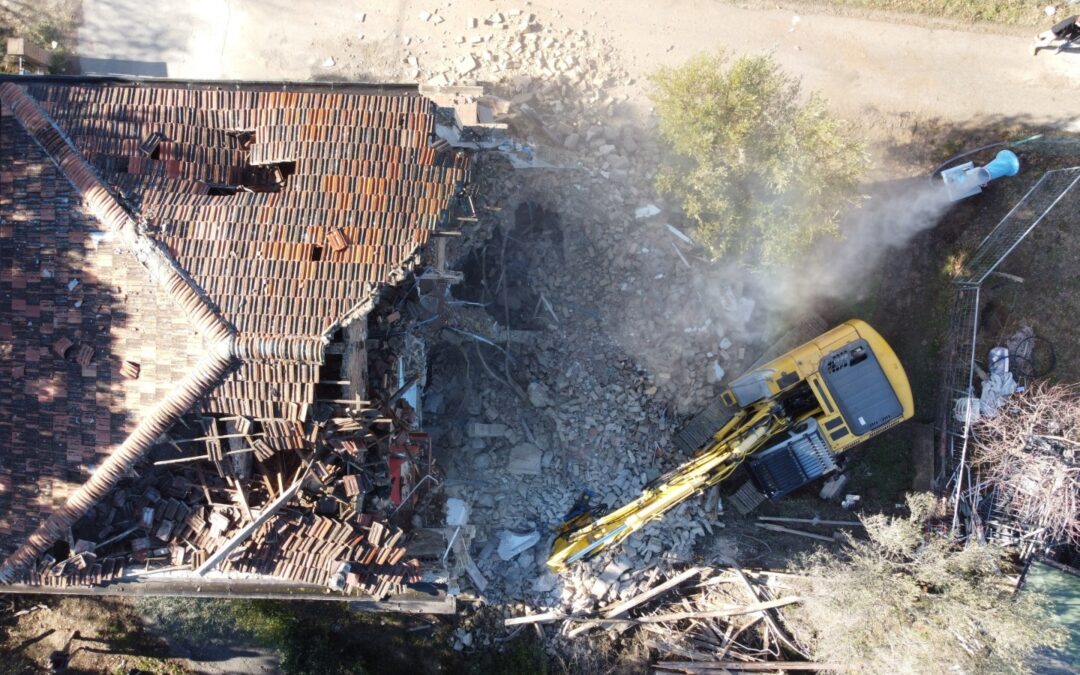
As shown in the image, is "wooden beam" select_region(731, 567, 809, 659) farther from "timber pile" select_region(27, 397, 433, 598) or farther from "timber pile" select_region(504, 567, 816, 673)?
"timber pile" select_region(27, 397, 433, 598)

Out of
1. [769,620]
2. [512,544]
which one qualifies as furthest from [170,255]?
[769,620]

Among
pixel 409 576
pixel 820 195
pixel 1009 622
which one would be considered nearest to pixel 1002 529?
pixel 1009 622

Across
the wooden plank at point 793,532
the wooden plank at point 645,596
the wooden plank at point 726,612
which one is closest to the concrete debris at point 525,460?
the wooden plank at point 645,596

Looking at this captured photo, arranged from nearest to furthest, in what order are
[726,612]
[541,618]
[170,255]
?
[170,255], [541,618], [726,612]

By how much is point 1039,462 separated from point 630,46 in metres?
13.6

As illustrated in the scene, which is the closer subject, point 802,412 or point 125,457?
point 125,457

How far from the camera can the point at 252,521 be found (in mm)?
10914

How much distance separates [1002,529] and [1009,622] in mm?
2695

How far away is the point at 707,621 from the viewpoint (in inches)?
603

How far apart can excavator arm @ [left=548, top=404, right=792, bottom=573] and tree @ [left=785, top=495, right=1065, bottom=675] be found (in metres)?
3.09

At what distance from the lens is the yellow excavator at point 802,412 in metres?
14.8

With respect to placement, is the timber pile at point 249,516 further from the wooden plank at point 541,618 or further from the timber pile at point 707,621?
the timber pile at point 707,621

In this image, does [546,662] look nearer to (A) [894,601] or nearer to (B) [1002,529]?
(A) [894,601]

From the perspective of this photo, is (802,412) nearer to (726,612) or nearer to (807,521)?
(807,521)
